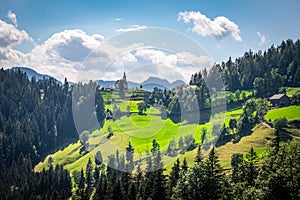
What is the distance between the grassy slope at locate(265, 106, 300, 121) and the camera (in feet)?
481

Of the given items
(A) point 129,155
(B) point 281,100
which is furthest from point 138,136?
(B) point 281,100

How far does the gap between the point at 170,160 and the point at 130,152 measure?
21961 millimetres

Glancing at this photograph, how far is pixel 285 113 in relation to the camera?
15425 cm

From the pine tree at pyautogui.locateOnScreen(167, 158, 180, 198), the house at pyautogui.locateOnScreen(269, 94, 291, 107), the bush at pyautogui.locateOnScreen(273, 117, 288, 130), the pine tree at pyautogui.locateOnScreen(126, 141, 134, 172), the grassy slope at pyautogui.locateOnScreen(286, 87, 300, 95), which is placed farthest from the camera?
the grassy slope at pyautogui.locateOnScreen(286, 87, 300, 95)

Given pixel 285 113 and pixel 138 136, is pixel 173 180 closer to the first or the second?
pixel 138 136

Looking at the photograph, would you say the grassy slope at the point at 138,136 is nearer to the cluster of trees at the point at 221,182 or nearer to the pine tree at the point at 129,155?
the pine tree at the point at 129,155

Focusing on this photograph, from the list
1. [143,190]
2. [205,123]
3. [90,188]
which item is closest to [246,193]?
[143,190]

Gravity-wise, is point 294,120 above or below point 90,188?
above

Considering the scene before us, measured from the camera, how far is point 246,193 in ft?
186

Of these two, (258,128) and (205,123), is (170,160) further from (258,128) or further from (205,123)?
(205,123)

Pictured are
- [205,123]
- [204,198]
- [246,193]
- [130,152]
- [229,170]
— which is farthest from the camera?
[205,123]

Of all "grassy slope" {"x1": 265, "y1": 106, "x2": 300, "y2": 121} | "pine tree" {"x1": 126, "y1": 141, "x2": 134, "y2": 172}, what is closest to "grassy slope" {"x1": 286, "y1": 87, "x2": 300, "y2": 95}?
"grassy slope" {"x1": 265, "y1": 106, "x2": 300, "y2": 121}

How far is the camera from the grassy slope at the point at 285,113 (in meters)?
147

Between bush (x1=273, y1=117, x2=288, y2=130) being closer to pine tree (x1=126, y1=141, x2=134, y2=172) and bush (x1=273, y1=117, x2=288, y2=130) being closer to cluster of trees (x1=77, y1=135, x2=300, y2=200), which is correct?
pine tree (x1=126, y1=141, x2=134, y2=172)
